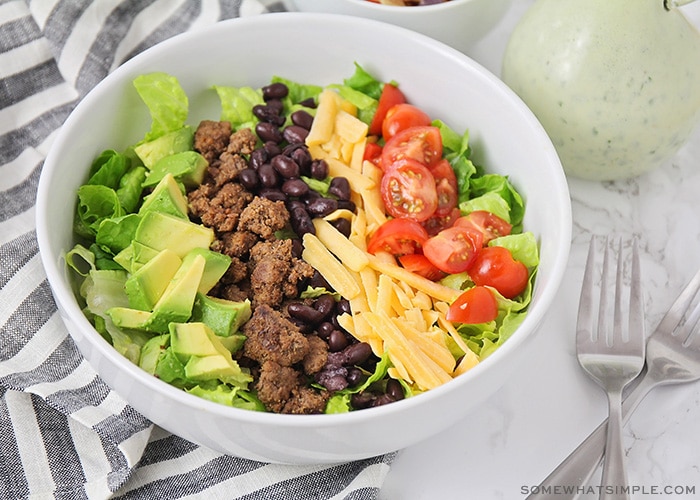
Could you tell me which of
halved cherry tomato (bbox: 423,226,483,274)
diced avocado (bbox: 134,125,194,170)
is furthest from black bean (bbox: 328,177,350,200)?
diced avocado (bbox: 134,125,194,170)

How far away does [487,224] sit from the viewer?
2754mm

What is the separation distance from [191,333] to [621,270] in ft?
4.66

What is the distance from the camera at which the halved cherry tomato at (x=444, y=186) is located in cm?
285

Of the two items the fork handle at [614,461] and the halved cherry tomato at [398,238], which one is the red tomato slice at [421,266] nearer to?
the halved cherry tomato at [398,238]

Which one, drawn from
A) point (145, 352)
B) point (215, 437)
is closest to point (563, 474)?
point (215, 437)

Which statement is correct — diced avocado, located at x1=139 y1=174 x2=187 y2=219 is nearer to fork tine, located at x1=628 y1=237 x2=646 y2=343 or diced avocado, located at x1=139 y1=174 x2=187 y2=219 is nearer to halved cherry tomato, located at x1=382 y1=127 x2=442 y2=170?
halved cherry tomato, located at x1=382 y1=127 x2=442 y2=170

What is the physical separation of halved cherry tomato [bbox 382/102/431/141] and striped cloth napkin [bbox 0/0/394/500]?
1.11m

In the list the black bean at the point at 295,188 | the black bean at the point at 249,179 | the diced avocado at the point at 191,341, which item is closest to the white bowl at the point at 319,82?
the diced avocado at the point at 191,341

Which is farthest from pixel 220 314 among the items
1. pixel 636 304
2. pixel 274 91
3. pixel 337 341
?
pixel 636 304

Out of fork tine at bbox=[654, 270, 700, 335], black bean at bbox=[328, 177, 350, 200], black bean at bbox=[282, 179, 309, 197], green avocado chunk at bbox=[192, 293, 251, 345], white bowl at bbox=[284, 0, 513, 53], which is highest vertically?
white bowl at bbox=[284, 0, 513, 53]

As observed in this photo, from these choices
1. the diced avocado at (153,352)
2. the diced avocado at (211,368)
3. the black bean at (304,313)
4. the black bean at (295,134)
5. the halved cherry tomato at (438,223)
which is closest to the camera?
the diced avocado at (211,368)

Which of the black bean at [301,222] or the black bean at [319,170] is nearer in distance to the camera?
the black bean at [301,222]

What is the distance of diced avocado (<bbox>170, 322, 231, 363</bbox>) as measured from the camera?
2.33m

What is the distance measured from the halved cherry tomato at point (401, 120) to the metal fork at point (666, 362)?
41.0 inches
